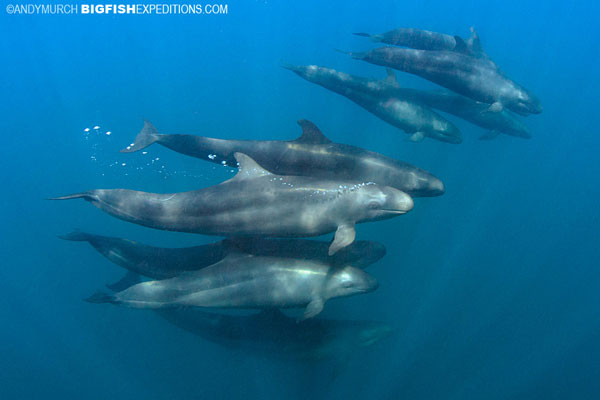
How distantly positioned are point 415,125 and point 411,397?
7323 mm

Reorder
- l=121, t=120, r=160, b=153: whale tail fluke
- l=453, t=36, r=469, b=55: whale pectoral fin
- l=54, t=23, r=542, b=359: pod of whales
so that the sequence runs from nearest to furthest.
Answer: l=54, t=23, r=542, b=359: pod of whales < l=121, t=120, r=160, b=153: whale tail fluke < l=453, t=36, r=469, b=55: whale pectoral fin

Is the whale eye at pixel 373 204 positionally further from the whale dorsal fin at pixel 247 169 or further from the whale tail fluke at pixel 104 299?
the whale tail fluke at pixel 104 299

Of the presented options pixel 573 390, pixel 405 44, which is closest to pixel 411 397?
pixel 573 390

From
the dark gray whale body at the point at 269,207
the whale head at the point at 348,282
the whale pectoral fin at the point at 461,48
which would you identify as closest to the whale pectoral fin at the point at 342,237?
the dark gray whale body at the point at 269,207

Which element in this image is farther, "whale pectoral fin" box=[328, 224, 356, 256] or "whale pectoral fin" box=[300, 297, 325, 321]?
"whale pectoral fin" box=[300, 297, 325, 321]

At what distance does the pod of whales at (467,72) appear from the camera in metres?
10.2

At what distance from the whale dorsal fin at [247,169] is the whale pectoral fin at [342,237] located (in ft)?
5.82

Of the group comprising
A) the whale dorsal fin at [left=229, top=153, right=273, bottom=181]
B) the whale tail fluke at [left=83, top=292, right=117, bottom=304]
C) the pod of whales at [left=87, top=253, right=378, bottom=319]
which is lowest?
the whale tail fluke at [left=83, top=292, right=117, bottom=304]

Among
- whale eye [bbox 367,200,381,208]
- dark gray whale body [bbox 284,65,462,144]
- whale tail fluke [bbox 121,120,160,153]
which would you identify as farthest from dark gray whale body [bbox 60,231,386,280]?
dark gray whale body [bbox 284,65,462,144]

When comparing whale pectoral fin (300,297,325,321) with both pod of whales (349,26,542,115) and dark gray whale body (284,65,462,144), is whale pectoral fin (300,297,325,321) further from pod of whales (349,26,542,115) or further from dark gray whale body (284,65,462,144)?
pod of whales (349,26,542,115)

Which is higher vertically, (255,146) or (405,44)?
(405,44)

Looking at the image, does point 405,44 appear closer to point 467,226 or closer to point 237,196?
point 467,226

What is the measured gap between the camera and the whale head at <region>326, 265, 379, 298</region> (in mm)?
7090

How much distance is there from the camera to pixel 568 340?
9.65 meters
